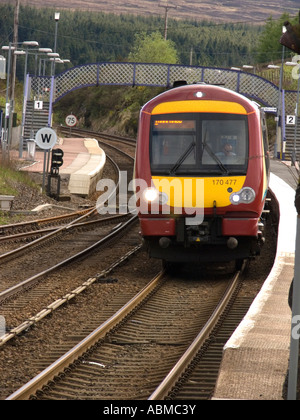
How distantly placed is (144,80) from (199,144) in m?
40.0

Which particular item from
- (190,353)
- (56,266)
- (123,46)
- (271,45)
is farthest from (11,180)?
(123,46)

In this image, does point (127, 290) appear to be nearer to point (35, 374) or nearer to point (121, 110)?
point (35, 374)

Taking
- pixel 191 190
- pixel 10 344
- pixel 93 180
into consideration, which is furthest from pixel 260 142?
pixel 93 180

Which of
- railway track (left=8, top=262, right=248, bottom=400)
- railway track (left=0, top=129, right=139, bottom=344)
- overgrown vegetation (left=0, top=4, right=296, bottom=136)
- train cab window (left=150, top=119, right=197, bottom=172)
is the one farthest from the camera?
overgrown vegetation (left=0, top=4, right=296, bottom=136)

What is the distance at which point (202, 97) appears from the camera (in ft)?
46.5

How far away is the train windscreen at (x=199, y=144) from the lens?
13.8m

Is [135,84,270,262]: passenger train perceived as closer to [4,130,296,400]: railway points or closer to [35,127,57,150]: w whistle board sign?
[4,130,296,400]: railway points

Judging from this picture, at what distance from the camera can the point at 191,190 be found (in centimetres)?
1359

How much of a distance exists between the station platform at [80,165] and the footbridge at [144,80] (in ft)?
10.5

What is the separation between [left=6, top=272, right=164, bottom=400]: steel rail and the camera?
7.43 metres

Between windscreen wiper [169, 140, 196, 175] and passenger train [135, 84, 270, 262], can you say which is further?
windscreen wiper [169, 140, 196, 175]

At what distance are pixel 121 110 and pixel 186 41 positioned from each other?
70.7m
